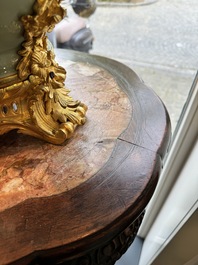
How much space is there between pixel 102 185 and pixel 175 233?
39 cm

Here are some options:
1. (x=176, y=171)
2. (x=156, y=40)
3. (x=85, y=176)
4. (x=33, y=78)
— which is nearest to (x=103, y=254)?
(x=85, y=176)

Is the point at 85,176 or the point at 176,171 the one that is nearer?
the point at 85,176

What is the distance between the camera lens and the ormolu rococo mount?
1.28ft

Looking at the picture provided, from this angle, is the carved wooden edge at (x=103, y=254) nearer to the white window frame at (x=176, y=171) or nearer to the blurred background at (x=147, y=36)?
the white window frame at (x=176, y=171)

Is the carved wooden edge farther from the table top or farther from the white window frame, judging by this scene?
the white window frame

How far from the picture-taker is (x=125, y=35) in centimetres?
127

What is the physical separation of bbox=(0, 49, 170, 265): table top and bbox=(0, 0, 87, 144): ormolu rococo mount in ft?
0.10

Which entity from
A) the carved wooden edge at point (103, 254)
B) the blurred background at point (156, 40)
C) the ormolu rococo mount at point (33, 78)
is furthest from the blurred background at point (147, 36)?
the carved wooden edge at point (103, 254)

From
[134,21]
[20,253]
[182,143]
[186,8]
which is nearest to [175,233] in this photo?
[182,143]

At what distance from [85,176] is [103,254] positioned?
12 centimetres

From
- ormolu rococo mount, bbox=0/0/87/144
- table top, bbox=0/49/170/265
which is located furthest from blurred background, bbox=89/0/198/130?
ormolu rococo mount, bbox=0/0/87/144

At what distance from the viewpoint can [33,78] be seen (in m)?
0.44

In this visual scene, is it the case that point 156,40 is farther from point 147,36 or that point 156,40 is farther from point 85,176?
point 85,176

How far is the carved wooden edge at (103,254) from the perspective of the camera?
36 cm
